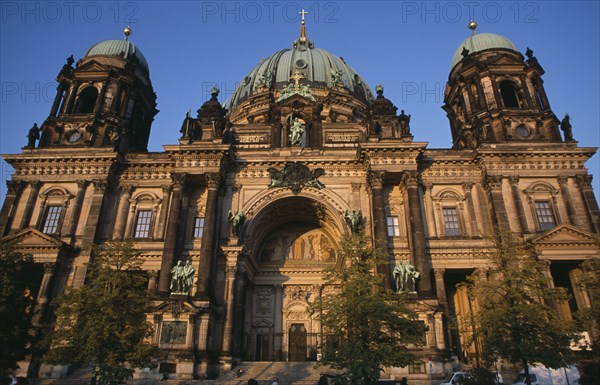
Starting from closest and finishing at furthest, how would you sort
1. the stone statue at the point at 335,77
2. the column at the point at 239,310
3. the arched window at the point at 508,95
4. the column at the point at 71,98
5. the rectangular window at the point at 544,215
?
the column at the point at 239,310
the rectangular window at the point at 544,215
the column at the point at 71,98
the arched window at the point at 508,95
the stone statue at the point at 335,77

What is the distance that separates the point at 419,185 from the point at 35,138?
96.5ft

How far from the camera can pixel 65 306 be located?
19.0 metres

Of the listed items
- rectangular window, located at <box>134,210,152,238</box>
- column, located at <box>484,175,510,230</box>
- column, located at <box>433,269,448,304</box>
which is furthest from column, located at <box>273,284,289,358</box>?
column, located at <box>484,175,510,230</box>

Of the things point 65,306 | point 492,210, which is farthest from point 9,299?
point 492,210

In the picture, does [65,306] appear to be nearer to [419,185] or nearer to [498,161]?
[419,185]

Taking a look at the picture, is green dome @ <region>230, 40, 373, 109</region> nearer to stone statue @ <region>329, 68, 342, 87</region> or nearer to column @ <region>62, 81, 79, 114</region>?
stone statue @ <region>329, 68, 342, 87</region>

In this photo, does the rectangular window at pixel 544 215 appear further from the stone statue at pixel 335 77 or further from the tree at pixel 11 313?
the tree at pixel 11 313

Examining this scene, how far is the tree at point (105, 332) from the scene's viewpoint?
17.6 metres

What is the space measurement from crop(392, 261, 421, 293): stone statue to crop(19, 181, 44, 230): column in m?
25.4

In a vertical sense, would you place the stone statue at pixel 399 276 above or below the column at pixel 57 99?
below

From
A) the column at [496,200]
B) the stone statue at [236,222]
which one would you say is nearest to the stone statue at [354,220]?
the stone statue at [236,222]

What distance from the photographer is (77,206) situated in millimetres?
30719

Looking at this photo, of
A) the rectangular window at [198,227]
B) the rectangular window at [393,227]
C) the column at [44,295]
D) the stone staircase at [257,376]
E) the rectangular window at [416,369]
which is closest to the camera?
the stone staircase at [257,376]

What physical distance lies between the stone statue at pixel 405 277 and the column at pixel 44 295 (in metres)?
21.7
